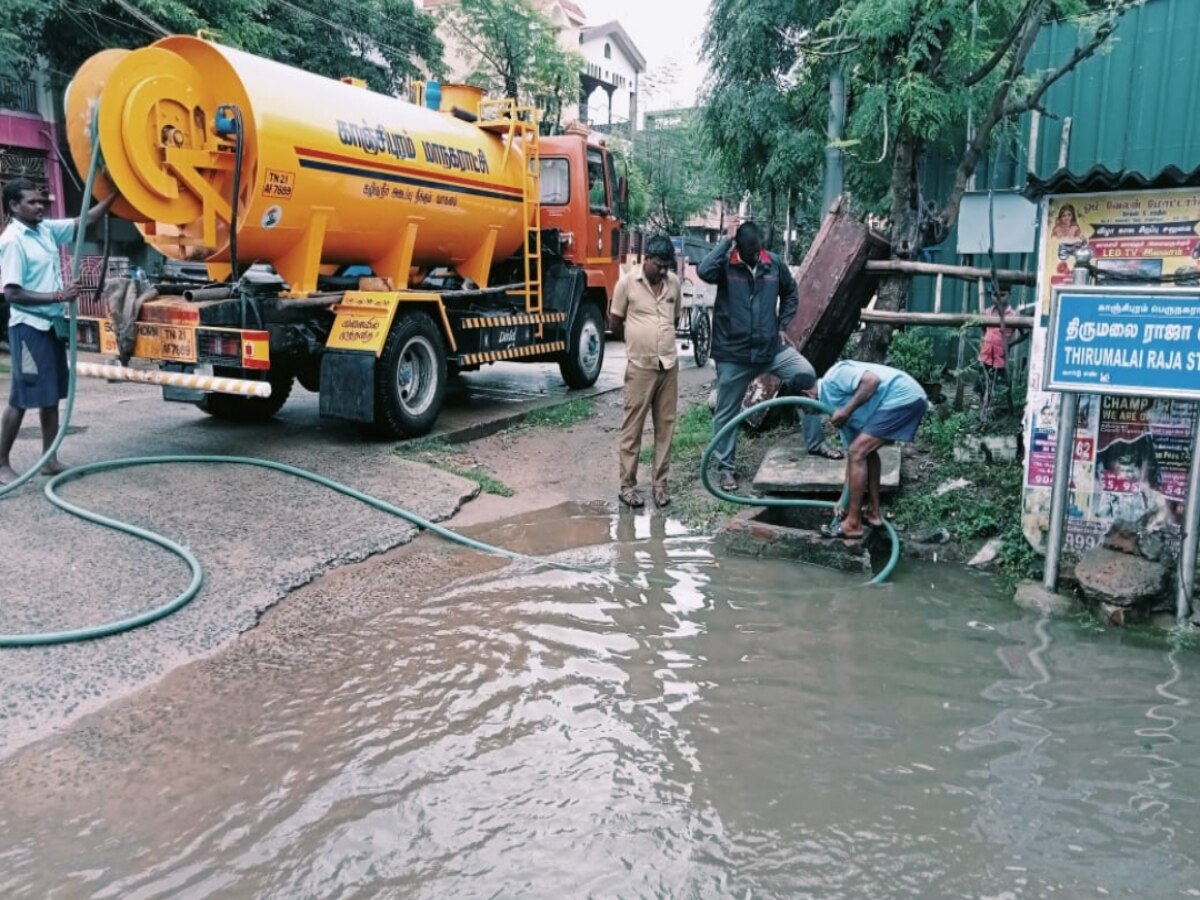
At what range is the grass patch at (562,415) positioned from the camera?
30.8 ft

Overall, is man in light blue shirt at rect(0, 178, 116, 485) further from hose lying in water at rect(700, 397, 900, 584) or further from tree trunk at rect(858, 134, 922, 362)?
tree trunk at rect(858, 134, 922, 362)

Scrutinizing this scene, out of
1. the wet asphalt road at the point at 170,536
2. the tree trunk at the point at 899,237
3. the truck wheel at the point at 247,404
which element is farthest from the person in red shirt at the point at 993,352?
the truck wheel at the point at 247,404

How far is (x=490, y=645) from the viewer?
14.3ft

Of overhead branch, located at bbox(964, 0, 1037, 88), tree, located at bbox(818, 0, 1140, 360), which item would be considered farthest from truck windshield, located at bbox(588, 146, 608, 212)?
overhead branch, located at bbox(964, 0, 1037, 88)

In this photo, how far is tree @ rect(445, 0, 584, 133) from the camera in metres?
23.2

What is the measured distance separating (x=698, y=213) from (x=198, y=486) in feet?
97.2

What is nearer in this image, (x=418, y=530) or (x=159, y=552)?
(x=159, y=552)

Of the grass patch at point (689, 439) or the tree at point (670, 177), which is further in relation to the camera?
the tree at point (670, 177)

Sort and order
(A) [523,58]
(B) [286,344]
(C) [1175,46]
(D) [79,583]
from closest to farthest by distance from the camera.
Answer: (D) [79,583] → (B) [286,344] → (C) [1175,46] → (A) [523,58]

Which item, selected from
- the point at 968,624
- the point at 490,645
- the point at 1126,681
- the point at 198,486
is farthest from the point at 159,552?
the point at 1126,681

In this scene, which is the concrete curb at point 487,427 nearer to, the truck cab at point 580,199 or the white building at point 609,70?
the truck cab at point 580,199

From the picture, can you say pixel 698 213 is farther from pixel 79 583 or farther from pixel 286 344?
pixel 79 583

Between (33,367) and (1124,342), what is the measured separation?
240 inches

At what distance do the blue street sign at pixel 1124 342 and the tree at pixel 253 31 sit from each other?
979cm
